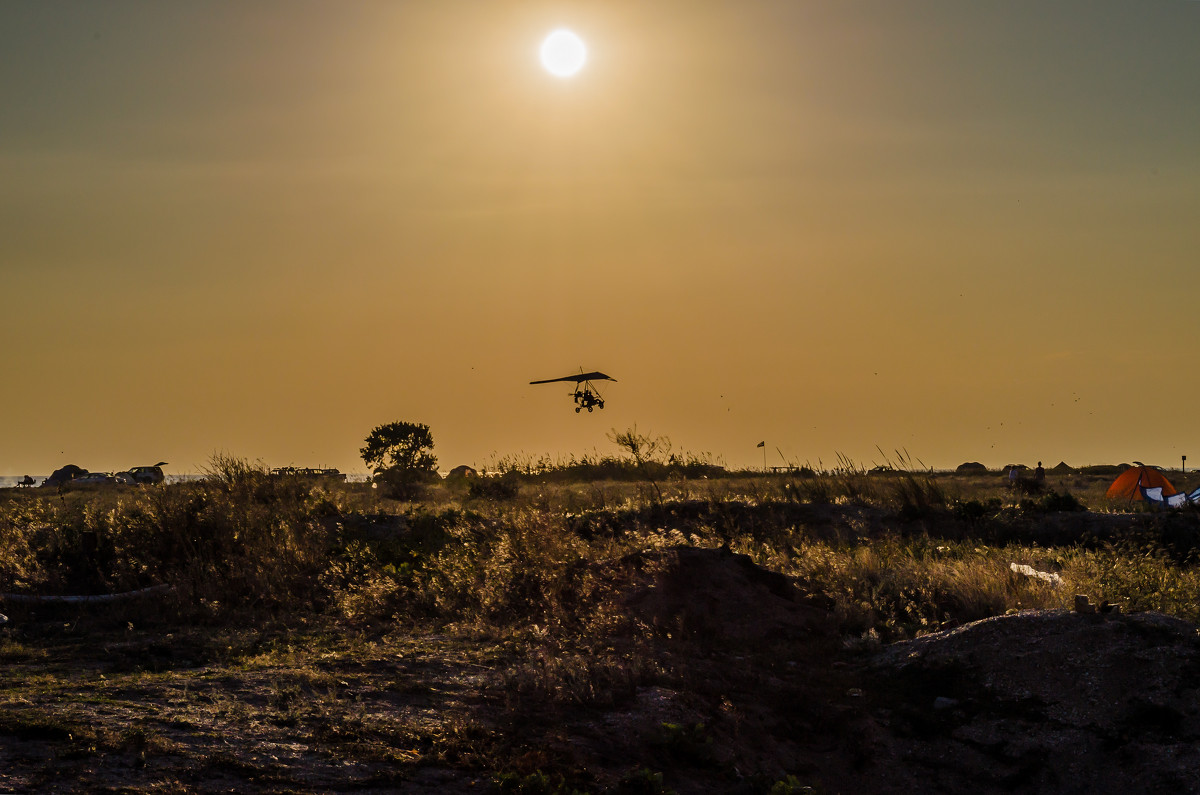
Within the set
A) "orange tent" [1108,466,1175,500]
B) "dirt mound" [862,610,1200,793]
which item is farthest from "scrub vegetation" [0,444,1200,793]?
"orange tent" [1108,466,1175,500]

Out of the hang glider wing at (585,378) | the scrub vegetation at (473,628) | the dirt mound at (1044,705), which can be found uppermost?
the hang glider wing at (585,378)

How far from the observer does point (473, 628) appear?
9.73 metres

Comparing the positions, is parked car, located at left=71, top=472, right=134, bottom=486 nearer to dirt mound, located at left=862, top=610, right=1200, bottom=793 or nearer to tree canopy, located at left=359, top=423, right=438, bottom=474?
tree canopy, located at left=359, top=423, right=438, bottom=474

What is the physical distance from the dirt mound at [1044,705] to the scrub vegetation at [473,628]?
0.58 metres

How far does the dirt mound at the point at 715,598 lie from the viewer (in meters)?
10.0

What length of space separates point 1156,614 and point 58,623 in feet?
37.3

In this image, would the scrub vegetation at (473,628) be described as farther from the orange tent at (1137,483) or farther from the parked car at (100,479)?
the parked car at (100,479)

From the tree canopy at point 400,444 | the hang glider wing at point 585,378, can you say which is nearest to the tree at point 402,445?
the tree canopy at point 400,444

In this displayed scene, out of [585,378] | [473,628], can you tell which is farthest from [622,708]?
[585,378]

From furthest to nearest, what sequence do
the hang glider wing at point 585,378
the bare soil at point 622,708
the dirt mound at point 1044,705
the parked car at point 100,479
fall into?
the parked car at point 100,479 < the hang glider wing at point 585,378 < the dirt mound at point 1044,705 < the bare soil at point 622,708

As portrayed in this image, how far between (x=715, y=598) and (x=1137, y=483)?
24.5 m

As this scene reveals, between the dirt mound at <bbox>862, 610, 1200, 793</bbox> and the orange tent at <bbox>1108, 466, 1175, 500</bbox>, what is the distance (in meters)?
23.5

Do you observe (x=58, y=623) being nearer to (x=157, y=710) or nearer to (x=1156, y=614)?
(x=157, y=710)

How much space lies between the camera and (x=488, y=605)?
1069 centimetres
